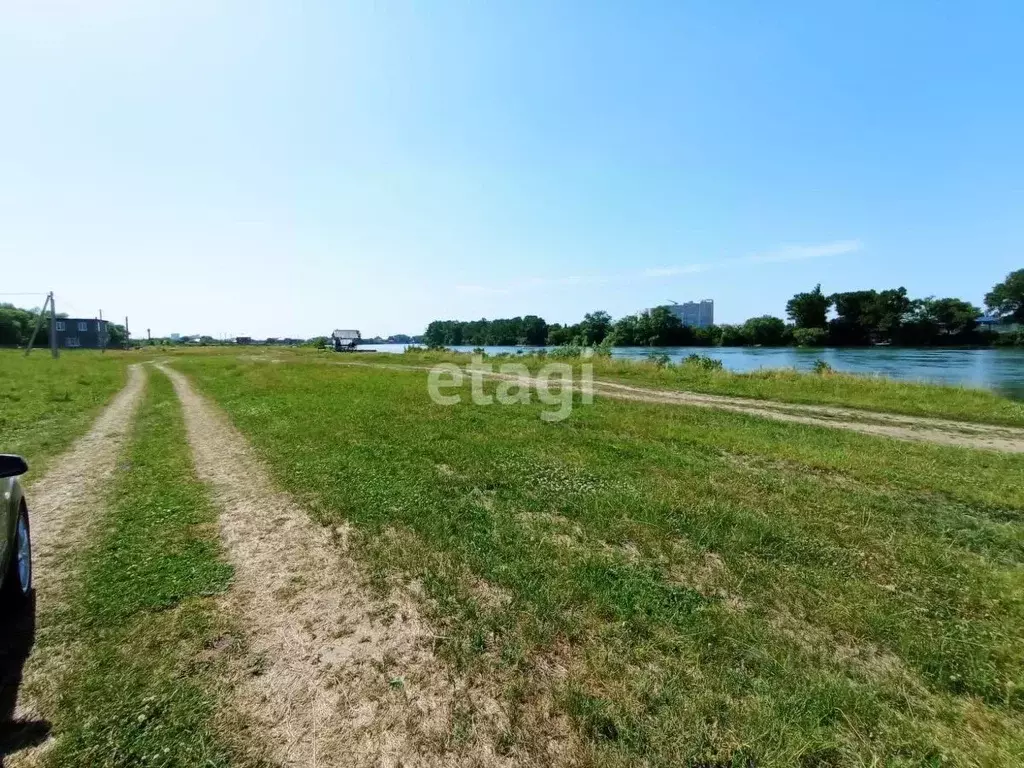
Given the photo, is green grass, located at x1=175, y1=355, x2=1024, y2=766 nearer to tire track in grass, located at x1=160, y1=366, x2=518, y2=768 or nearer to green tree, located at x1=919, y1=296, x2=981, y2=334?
tire track in grass, located at x1=160, y1=366, x2=518, y2=768

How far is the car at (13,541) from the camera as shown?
10.5 feet

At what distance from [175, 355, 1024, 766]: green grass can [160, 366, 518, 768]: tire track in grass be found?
0.29 metres

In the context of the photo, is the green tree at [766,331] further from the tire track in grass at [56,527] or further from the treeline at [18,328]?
the treeline at [18,328]

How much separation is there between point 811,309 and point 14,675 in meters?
115

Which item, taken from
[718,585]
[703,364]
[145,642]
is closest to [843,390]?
[703,364]

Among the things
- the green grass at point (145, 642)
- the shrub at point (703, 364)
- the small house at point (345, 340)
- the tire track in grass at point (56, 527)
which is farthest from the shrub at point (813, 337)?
the green grass at point (145, 642)

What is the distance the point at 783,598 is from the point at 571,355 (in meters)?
41.1

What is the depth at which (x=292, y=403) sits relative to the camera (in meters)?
16.4

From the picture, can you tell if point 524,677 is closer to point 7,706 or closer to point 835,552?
point 7,706

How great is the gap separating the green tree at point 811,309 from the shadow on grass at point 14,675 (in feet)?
→ 370

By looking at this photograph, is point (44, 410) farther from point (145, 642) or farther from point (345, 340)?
point (345, 340)

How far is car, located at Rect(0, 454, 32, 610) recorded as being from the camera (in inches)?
126

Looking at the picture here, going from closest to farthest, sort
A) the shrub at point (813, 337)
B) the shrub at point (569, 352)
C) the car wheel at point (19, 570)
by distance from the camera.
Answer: the car wheel at point (19, 570) → the shrub at point (569, 352) → the shrub at point (813, 337)

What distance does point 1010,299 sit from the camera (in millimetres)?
80375
